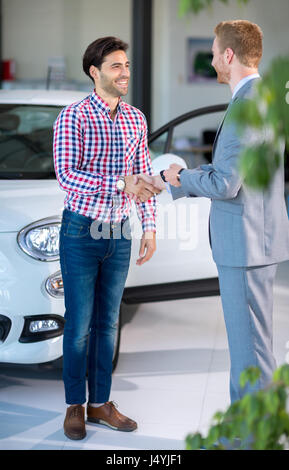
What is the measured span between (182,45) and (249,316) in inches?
419

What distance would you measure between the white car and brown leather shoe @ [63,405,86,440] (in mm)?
274

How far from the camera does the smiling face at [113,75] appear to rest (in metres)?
2.54

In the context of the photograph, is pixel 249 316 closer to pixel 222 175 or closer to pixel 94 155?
pixel 222 175

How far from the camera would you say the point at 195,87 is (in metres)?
12.7

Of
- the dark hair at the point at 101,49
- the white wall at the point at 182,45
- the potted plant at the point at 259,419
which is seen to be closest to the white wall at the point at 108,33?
the white wall at the point at 182,45

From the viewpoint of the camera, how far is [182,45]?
12438 millimetres

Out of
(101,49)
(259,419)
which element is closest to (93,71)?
(101,49)

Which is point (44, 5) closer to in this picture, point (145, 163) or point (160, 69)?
point (160, 69)

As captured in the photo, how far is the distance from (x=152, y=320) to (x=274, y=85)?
3562mm

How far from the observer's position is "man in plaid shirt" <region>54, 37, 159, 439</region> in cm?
252

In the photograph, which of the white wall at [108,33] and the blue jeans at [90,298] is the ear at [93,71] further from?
the white wall at [108,33]

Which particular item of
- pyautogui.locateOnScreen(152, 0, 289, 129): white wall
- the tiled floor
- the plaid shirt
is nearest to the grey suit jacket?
the plaid shirt

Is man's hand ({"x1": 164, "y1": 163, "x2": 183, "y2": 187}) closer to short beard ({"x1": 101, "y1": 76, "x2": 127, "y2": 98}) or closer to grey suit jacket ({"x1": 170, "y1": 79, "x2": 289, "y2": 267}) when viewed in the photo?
grey suit jacket ({"x1": 170, "y1": 79, "x2": 289, "y2": 267})
